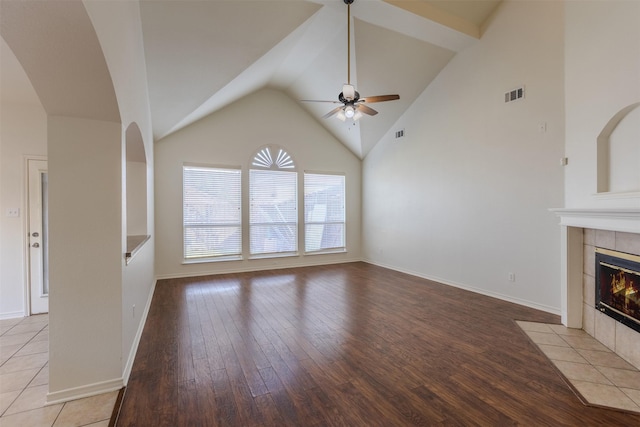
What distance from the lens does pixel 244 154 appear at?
624 cm

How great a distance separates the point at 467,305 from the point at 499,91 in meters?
3.20

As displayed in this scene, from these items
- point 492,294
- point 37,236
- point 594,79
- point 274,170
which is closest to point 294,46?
point 274,170

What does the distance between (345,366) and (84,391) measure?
2006 millimetres

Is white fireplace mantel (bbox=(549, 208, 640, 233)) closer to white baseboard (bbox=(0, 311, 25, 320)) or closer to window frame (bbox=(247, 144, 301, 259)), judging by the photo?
window frame (bbox=(247, 144, 301, 259))

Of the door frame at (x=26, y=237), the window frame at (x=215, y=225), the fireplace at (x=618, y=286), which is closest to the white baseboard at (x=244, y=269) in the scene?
the window frame at (x=215, y=225)

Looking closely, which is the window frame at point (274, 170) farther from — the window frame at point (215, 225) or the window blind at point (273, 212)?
the window frame at point (215, 225)

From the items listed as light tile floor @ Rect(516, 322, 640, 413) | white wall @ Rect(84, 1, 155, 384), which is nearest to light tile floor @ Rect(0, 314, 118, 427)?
white wall @ Rect(84, 1, 155, 384)

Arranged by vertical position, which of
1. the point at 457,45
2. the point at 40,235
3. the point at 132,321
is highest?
the point at 457,45

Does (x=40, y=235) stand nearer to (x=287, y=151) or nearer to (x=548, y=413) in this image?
(x=287, y=151)

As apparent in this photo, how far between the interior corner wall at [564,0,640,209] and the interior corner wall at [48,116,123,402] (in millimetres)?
4297

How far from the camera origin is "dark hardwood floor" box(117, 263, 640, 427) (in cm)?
188

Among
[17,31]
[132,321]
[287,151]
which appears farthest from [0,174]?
[287,151]

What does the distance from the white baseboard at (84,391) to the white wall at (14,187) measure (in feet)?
8.66

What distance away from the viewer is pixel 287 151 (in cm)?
668
